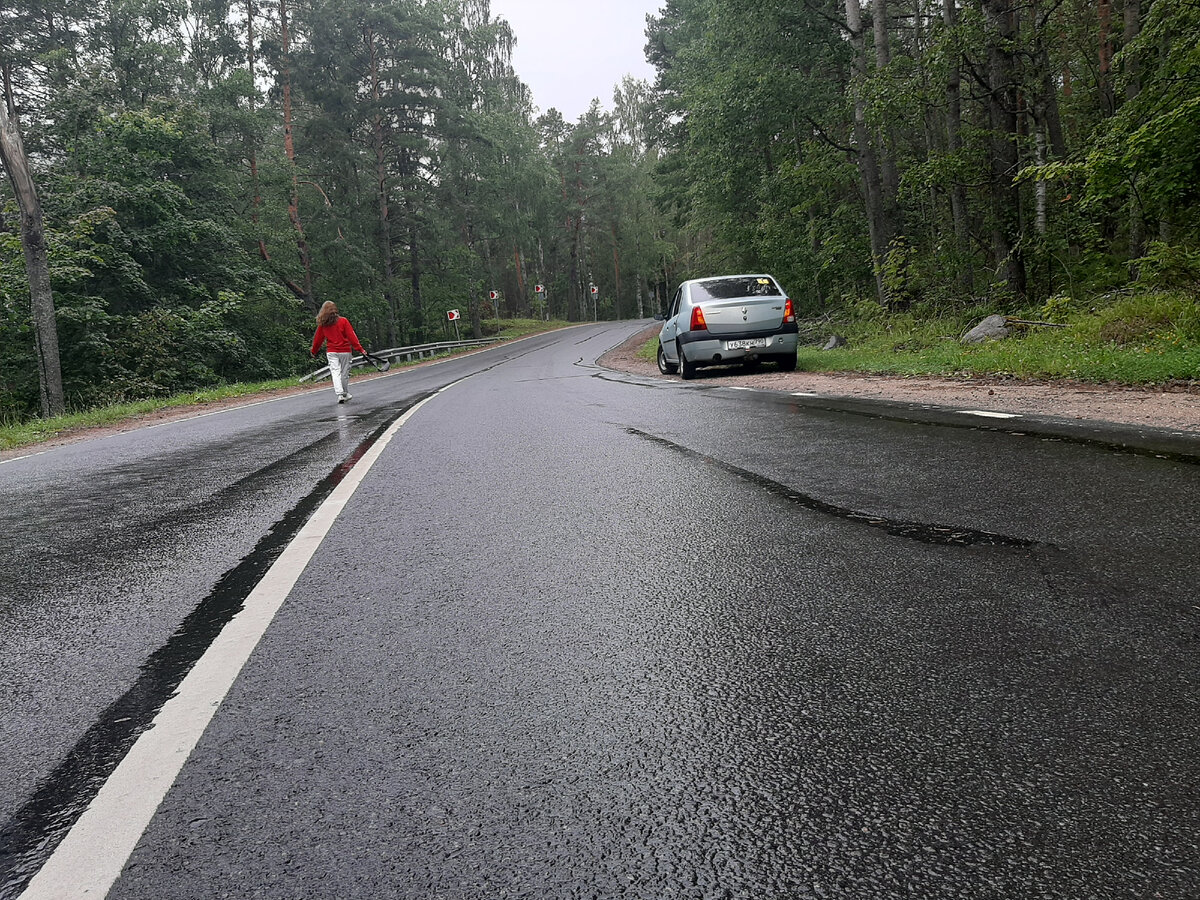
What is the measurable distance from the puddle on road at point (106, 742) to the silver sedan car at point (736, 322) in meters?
11.0

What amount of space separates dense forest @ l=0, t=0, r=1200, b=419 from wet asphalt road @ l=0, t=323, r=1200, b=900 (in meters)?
10.5

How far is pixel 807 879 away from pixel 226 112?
34.4 metres

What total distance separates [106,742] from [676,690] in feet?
5.02

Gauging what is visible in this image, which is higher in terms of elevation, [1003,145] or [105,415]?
[1003,145]

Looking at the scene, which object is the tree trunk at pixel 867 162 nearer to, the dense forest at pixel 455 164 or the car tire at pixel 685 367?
the dense forest at pixel 455 164

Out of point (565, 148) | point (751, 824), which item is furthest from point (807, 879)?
point (565, 148)

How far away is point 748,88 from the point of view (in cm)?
1967

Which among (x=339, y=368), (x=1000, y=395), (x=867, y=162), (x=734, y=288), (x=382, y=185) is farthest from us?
(x=382, y=185)

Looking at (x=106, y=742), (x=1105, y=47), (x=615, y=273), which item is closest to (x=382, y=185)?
(x=1105, y=47)

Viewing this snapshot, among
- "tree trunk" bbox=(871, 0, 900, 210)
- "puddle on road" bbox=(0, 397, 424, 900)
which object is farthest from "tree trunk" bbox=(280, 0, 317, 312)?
"puddle on road" bbox=(0, 397, 424, 900)

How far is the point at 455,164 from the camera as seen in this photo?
43.9m

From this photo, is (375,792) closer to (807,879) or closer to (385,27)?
(807,879)

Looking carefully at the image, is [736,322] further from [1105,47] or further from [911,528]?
[1105,47]

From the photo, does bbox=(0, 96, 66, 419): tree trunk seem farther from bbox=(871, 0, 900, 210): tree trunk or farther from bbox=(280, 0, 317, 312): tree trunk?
bbox=(871, 0, 900, 210): tree trunk
